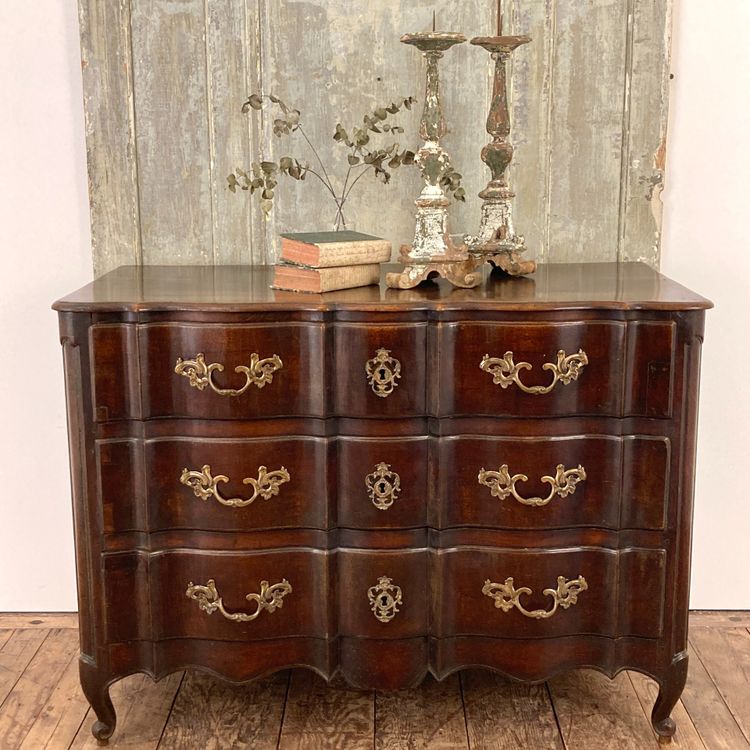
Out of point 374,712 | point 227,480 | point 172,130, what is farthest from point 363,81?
point 374,712

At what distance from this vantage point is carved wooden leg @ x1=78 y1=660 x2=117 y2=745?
88.1 inches

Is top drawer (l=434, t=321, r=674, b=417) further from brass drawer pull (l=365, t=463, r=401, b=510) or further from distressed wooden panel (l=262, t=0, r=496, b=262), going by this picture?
distressed wooden panel (l=262, t=0, r=496, b=262)

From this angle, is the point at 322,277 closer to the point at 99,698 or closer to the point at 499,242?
the point at 499,242

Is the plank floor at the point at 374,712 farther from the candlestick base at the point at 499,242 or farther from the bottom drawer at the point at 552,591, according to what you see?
the candlestick base at the point at 499,242

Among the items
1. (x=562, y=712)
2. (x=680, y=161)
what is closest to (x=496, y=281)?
(x=680, y=161)

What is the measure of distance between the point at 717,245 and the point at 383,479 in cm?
122

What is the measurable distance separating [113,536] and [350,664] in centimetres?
59

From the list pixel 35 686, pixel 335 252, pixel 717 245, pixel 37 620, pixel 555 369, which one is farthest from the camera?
pixel 37 620

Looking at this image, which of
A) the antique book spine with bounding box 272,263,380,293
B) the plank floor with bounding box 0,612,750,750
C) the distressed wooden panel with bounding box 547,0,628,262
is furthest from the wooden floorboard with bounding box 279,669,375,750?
the distressed wooden panel with bounding box 547,0,628,262

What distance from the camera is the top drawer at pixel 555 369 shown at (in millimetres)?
2070

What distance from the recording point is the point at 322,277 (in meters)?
2.16

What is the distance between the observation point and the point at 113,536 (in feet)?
7.12

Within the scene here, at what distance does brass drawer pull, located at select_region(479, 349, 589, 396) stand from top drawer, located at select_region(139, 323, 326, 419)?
1.15 ft

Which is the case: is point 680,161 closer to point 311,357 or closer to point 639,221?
point 639,221
